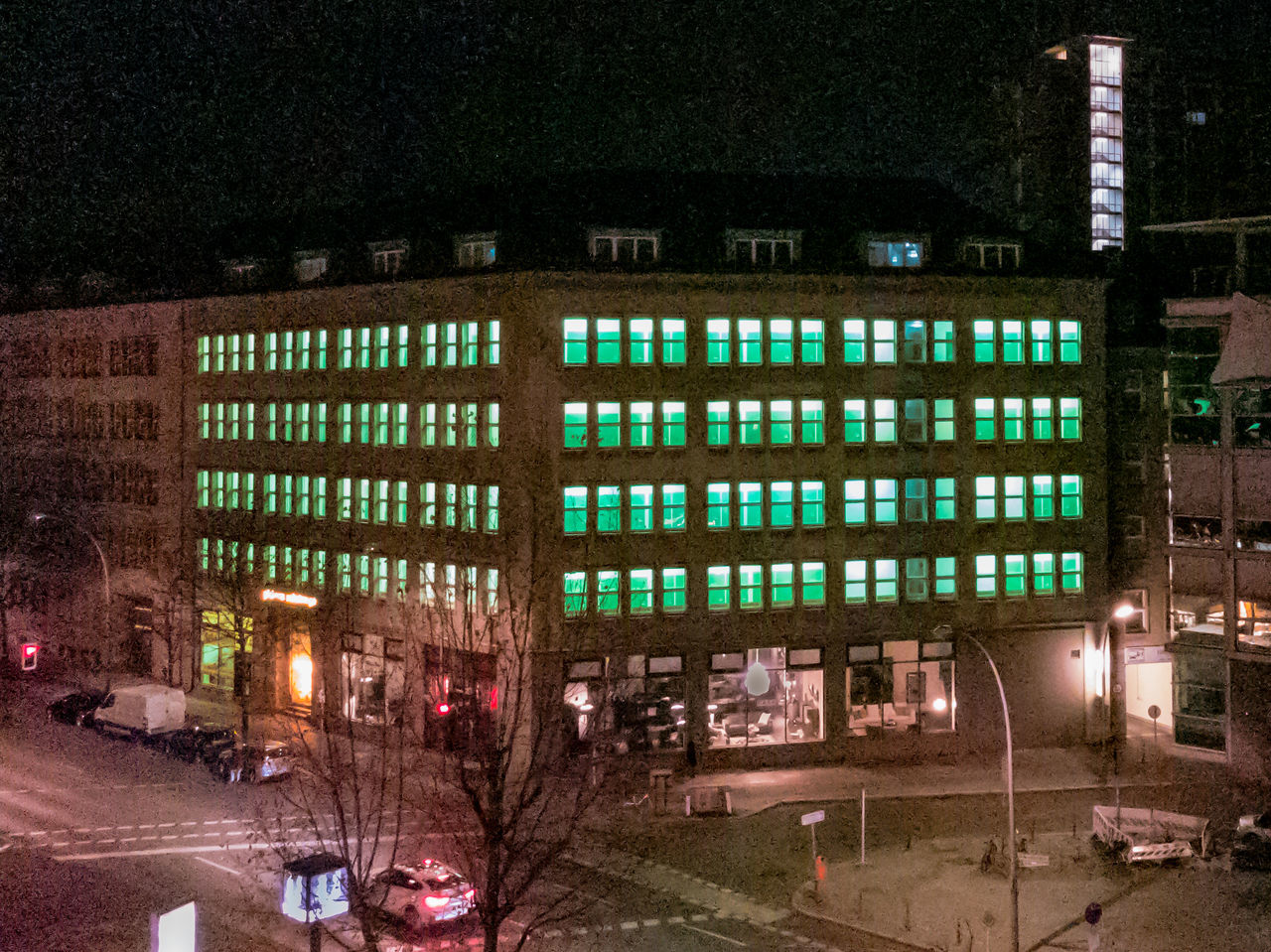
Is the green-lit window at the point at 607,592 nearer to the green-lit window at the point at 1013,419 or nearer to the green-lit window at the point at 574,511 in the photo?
the green-lit window at the point at 574,511

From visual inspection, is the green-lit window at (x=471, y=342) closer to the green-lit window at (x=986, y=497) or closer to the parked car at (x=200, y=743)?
the parked car at (x=200, y=743)


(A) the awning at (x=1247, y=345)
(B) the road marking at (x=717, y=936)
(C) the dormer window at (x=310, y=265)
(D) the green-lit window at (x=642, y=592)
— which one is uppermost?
(C) the dormer window at (x=310, y=265)

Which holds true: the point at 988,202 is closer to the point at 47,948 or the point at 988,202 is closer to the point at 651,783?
the point at 651,783

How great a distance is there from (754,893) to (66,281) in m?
50.5

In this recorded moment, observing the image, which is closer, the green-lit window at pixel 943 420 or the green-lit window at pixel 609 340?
the green-lit window at pixel 609 340

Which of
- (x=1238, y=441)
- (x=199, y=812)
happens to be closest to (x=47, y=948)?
(x=199, y=812)

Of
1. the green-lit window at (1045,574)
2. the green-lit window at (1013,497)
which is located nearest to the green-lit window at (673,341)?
the green-lit window at (1013,497)

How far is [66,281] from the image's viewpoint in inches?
2372

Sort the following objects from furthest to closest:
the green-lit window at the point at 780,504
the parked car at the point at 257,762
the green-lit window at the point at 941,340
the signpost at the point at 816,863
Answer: the green-lit window at the point at 941,340 < the green-lit window at the point at 780,504 < the parked car at the point at 257,762 < the signpost at the point at 816,863

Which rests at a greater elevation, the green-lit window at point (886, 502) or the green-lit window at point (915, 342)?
the green-lit window at point (915, 342)

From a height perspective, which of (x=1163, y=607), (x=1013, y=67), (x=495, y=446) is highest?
(x=1013, y=67)

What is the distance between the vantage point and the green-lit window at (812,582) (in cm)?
3972

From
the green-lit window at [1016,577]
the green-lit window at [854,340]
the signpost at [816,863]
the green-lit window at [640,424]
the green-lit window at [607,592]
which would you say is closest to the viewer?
the signpost at [816,863]

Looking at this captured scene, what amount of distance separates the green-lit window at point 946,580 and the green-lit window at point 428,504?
18.0 metres
